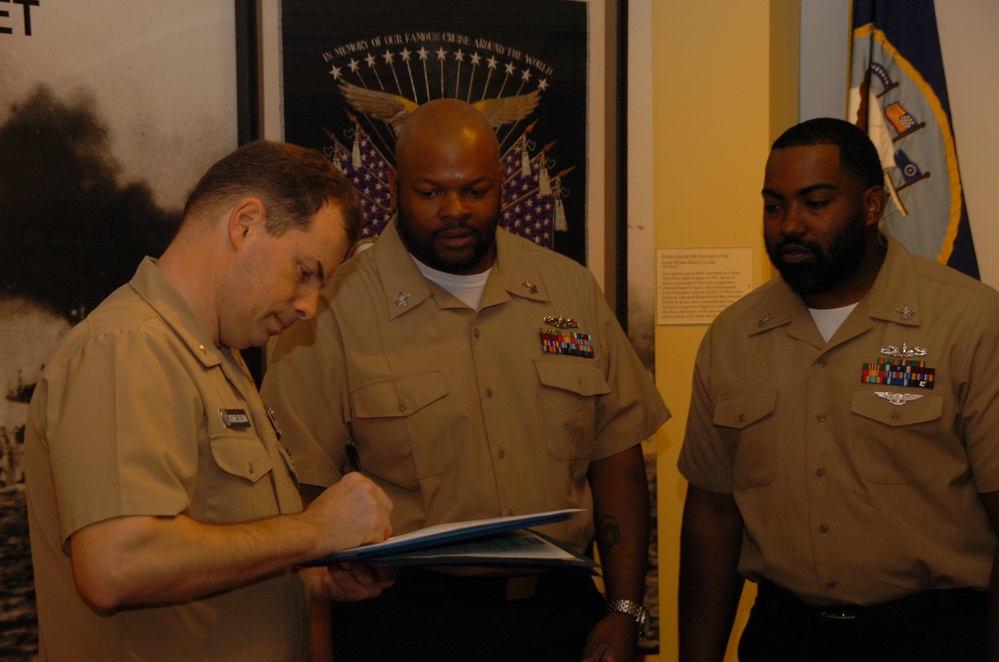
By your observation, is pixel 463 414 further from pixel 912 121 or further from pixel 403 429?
pixel 912 121

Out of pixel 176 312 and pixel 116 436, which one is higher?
pixel 176 312

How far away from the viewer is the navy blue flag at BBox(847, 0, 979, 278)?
9.78 feet

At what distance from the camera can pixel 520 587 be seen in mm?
2121

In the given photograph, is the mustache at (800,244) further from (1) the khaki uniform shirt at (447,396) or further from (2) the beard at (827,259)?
(1) the khaki uniform shirt at (447,396)

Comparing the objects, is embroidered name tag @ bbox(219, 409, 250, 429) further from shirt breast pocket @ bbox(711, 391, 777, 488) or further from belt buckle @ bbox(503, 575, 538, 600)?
shirt breast pocket @ bbox(711, 391, 777, 488)

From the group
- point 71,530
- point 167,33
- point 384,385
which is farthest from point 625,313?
point 71,530

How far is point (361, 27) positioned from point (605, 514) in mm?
1634

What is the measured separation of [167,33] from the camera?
8.75 ft

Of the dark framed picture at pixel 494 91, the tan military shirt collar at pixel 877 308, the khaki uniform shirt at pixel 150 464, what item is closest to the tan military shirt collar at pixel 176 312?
the khaki uniform shirt at pixel 150 464

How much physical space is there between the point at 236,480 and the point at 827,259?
56.8 inches

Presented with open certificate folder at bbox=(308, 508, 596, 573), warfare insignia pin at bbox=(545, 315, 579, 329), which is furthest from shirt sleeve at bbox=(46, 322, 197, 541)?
warfare insignia pin at bbox=(545, 315, 579, 329)

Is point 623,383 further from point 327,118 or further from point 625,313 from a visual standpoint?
point 327,118

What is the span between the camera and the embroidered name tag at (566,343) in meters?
2.35

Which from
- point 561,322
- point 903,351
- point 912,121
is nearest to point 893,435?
point 903,351
